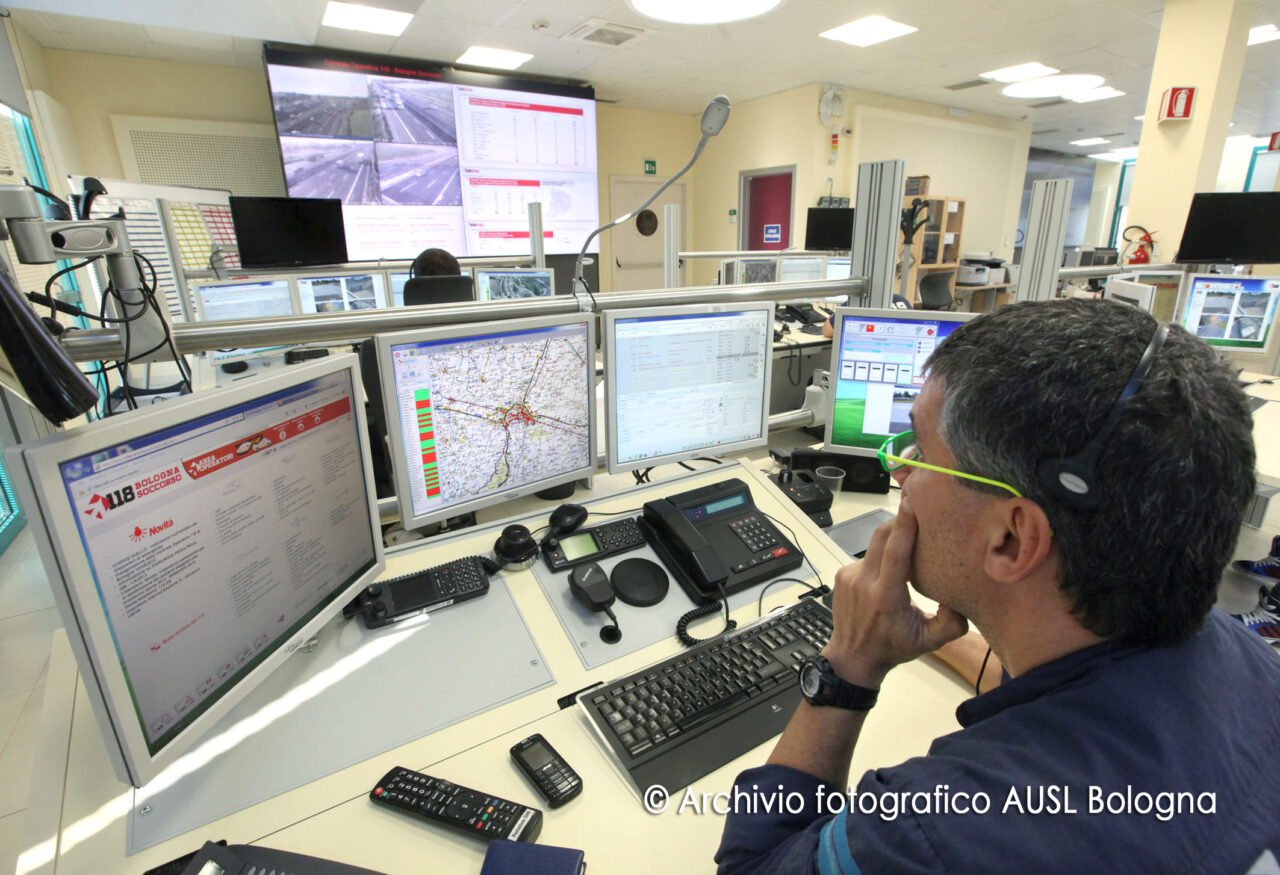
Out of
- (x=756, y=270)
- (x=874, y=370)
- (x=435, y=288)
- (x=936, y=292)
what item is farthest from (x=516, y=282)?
(x=936, y=292)

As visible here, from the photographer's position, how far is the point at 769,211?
7.00 metres

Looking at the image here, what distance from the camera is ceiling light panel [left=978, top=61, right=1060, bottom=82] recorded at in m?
5.68

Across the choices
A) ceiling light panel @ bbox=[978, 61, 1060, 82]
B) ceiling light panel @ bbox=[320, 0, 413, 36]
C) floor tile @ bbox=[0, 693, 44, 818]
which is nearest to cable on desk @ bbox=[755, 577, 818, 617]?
floor tile @ bbox=[0, 693, 44, 818]

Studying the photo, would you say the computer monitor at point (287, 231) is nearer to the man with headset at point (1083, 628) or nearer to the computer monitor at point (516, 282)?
the computer monitor at point (516, 282)

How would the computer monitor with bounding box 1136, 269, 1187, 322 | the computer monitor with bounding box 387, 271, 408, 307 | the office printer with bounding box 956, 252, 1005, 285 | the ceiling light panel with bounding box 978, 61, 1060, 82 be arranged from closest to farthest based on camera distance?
the computer monitor with bounding box 1136, 269, 1187, 322, the computer monitor with bounding box 387, 271, 408, 307, the ceiling light panel with bounding box 978, 61, 1060, 82, the office printer with bounding box 956, 252, 1005, 285

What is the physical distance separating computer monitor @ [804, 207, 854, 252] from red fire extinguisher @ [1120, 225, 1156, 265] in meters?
1.85

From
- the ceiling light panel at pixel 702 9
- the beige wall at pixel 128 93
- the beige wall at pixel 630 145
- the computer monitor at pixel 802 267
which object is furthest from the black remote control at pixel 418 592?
the beige wall at pixel 630 145

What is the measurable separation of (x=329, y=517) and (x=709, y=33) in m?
4.99

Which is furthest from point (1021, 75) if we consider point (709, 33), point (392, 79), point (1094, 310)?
point (1094, 310)

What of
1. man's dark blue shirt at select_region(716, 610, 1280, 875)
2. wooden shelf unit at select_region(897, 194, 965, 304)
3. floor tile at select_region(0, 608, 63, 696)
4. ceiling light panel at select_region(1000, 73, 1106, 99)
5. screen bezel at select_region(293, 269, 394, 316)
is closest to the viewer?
man's dark blue shirt at select_region(716, 610, 1280, 875)

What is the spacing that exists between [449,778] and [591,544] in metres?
0.49

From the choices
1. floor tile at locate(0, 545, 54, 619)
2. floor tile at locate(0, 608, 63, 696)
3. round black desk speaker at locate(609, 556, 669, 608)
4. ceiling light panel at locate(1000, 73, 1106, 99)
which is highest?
ceiling light panel at locate(1000, 73, 1106, 99)

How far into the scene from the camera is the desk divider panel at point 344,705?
0.68m

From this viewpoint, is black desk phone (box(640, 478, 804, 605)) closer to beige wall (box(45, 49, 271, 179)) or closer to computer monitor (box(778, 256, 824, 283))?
computer monitor (box(778, 256, 824, 283))
